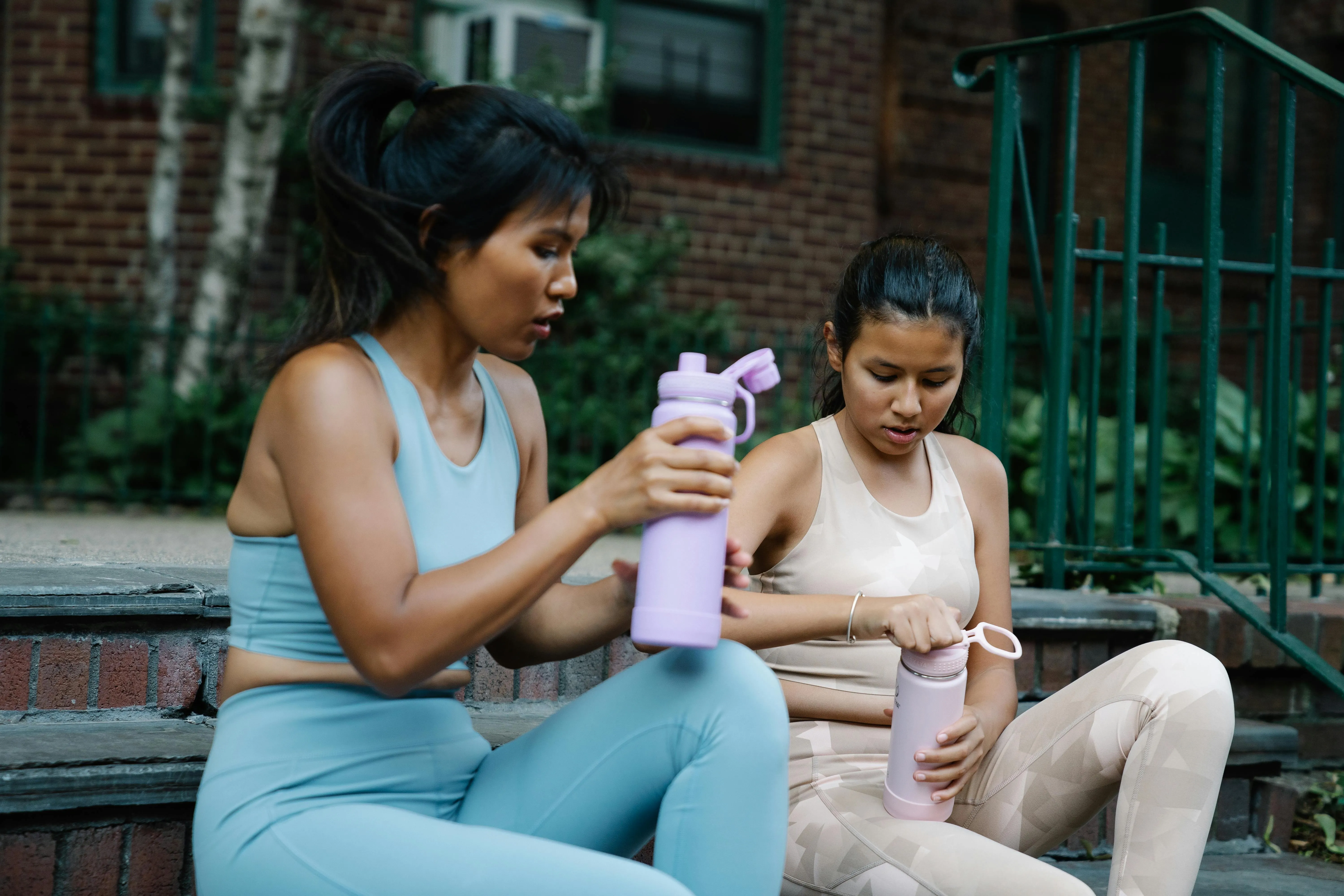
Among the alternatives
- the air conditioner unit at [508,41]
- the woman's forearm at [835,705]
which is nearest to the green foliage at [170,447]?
the air conditioner unit at [508,41]

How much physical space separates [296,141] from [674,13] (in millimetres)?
2461

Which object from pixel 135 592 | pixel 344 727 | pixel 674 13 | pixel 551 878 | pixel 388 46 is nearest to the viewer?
pixel 551 878

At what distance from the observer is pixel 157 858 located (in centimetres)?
201

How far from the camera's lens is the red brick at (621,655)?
8.70 ft

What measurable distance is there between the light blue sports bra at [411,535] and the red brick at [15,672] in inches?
31.3

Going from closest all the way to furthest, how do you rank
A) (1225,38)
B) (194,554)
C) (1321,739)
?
(1225,38) → (1321,739) → (194,554)

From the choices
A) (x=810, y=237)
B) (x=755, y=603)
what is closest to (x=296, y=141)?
(x=810, y=237)

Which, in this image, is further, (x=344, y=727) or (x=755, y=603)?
(x=755, y=603)

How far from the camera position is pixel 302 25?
6.48 m

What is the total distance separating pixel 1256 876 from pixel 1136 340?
4.33 feet

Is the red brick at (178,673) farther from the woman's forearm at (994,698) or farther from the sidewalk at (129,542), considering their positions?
the woman's forearm at (994,698)

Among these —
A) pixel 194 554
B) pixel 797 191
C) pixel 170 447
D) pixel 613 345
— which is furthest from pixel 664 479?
pixel 797 191

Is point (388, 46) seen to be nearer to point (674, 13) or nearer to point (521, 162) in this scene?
point (674, 13)

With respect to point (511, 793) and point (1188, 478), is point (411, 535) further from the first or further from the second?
point (1188, 478)
